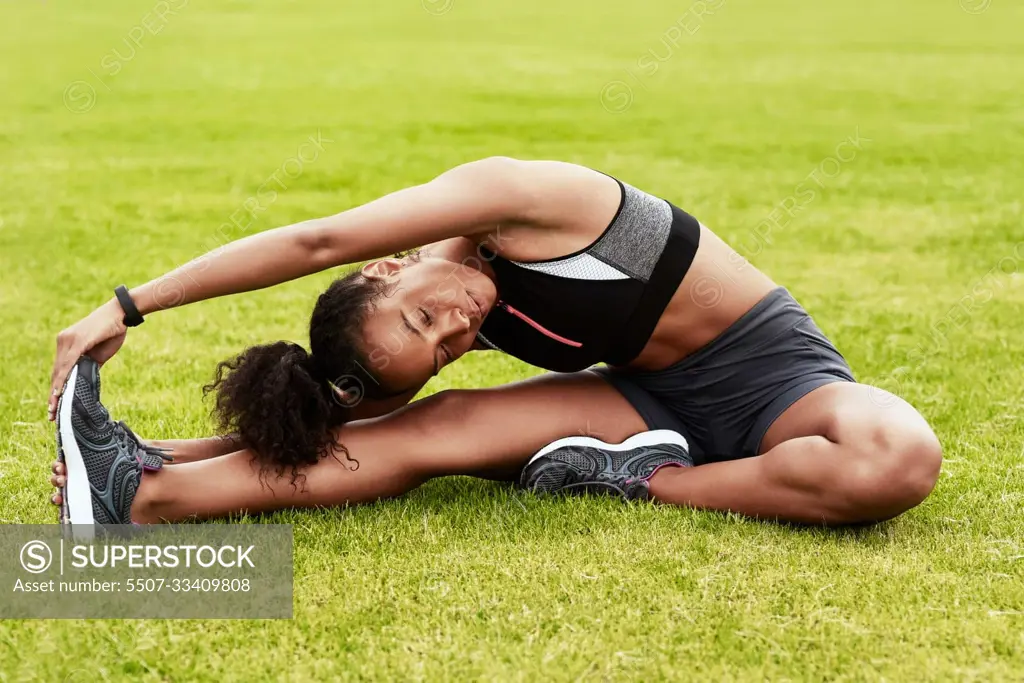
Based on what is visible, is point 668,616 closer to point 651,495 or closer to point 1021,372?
point 651,495

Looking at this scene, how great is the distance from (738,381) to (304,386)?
122cm

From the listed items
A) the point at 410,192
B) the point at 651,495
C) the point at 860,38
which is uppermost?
the point at 410,192

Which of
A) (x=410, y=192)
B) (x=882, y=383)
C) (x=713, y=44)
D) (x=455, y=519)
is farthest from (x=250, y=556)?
(x=713, y=44)

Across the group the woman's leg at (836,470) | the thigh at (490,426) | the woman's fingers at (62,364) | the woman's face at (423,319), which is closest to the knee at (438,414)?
the thigh at (490,426)

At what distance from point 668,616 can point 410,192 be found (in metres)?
1.25

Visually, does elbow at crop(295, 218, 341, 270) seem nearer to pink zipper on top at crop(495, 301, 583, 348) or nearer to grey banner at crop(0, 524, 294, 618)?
pink zipper on top at crop(495, 301, 583, 348)

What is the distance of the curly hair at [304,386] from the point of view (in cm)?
325

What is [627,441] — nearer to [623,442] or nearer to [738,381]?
[623,442]

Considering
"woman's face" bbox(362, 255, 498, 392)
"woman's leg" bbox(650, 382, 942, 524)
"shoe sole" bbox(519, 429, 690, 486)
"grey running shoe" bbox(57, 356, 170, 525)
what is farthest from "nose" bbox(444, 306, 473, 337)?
"grey running shoe" bbox(57, 356, 170, 525)

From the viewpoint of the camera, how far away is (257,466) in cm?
329

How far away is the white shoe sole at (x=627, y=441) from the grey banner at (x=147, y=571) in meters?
0.75

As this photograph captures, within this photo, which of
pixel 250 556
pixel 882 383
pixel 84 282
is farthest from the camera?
pixel 84 282

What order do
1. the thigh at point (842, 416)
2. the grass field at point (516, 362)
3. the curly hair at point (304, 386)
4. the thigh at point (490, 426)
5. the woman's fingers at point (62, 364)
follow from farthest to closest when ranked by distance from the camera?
the thigh at point (490, 426) < the curly hair at point (304, 386) < the thigh at point (842, 416) < the woman's fingers at point (62, 364) < the grass field at point (516, 362)

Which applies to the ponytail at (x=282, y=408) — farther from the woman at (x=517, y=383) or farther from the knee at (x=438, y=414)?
the knee at (x=438, y=414)
